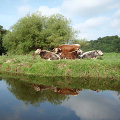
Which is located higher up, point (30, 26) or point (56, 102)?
point (30, 26)

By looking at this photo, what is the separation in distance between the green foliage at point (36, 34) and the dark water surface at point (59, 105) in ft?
47.2

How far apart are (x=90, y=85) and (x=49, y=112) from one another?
11.3 feet

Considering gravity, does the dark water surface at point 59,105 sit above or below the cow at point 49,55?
below

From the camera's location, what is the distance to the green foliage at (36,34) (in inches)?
790

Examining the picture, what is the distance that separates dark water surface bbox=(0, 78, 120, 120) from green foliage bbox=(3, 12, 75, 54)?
567 inches

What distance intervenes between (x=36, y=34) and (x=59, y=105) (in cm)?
1693

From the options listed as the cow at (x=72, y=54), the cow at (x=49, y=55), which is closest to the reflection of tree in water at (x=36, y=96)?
the cow at (x=49, y=55)

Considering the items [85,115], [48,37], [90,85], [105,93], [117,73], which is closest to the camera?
[85,115]

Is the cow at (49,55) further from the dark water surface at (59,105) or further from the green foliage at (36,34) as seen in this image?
the green foliage at (36,34)

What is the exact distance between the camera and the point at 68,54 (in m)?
11.9

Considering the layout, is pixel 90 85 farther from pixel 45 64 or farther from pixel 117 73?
pixel 45 64

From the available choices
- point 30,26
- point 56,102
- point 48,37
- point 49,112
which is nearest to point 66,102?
point 56,102

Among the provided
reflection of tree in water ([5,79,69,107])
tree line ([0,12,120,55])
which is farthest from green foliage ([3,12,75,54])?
reflection of tree in water ([5,79,69,107])

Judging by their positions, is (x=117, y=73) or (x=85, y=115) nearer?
(x=85, y=115)
